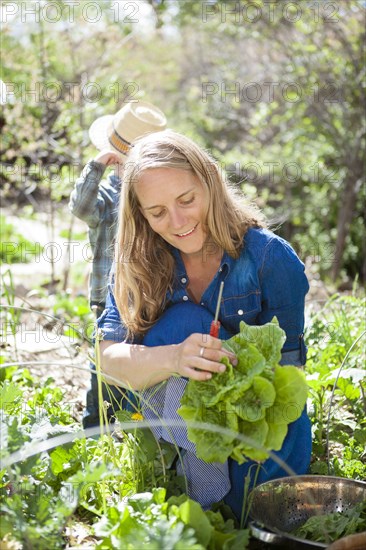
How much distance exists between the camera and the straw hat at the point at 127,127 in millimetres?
3225

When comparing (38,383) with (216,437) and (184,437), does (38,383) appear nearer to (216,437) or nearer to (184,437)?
(184,437)

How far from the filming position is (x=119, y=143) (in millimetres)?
3230

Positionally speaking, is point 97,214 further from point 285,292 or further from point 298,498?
point 298,498

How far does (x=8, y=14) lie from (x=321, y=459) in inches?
158

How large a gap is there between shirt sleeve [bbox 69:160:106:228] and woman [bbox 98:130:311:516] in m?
0.75

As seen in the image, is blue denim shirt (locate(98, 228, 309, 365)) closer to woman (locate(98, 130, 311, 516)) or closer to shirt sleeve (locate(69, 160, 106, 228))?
woman (locate(98, 130, 311, 516))

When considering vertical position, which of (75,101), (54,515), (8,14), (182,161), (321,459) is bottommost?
(321,459)

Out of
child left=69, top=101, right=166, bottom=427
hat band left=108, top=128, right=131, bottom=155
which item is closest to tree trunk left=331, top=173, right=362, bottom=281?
child left=69, top=101, right=166, bottom=427

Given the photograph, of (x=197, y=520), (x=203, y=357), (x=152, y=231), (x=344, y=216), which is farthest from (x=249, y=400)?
(x=344, y=216)

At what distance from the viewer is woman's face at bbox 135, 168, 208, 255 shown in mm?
2203

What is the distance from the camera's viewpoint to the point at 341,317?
128 inches

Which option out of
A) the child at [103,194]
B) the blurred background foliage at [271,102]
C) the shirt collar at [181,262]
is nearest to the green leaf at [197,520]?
the shirt collar at [181,262]

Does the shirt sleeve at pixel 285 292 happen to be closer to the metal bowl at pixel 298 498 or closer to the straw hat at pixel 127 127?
the metal bowl at pixel 298 498

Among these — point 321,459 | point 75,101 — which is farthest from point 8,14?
point 321,459
